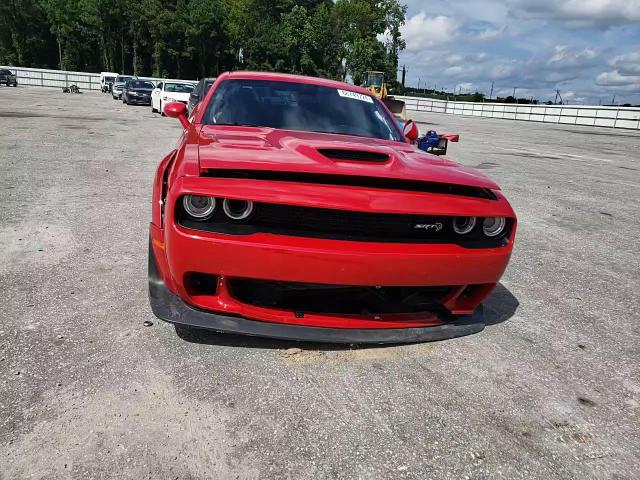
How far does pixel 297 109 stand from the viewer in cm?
346

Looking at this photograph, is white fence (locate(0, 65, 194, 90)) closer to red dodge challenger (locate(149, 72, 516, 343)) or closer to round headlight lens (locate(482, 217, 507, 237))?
red dodge challenger (locate(149, 72, 516, 343))

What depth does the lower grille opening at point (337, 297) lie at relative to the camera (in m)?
2.30

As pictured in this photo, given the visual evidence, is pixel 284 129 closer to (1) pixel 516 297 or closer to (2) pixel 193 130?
(2) pixel 193 130

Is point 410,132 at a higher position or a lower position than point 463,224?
higher

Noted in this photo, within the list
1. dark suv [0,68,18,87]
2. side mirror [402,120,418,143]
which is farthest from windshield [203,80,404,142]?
dark suv [0,68,18,87]

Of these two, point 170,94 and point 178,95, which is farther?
point 170,94

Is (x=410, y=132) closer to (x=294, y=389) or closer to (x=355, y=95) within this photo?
(x=355, y=95)

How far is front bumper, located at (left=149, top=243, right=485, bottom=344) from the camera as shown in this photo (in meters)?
2.23

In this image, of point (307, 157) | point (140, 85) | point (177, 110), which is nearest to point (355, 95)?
point (177, 110)

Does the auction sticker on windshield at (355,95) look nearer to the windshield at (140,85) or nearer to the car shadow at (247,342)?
the car shadow at (247,342)

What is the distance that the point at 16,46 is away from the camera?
214 feet

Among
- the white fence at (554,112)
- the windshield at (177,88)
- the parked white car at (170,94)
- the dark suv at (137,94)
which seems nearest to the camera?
the parked white car at (170,94)

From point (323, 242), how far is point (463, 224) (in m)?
0.78

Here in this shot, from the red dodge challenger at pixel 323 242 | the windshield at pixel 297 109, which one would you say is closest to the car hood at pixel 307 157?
the red dodge challenger at pixel 323 242
